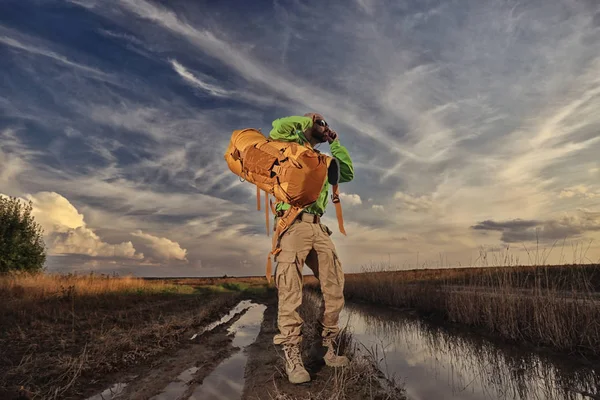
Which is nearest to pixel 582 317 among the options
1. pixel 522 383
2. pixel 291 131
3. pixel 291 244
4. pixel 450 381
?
pixel 522 383

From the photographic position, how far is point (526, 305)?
7.23m

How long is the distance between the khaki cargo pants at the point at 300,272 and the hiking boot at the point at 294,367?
0.24 ft

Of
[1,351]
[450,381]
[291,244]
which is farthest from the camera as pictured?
[1,351]

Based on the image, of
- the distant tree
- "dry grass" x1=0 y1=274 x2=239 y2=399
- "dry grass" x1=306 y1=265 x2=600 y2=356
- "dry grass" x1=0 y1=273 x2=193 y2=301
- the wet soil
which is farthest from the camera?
the distant tree

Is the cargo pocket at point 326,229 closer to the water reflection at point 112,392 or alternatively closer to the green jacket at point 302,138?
the green jacket at point 302,138

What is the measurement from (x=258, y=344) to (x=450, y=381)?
3140mm

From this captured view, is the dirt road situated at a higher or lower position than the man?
lower

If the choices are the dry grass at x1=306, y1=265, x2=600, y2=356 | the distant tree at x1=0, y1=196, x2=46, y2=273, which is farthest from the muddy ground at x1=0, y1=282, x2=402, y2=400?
the distant tree at x1=0, y1=196, x2=46, y2=273

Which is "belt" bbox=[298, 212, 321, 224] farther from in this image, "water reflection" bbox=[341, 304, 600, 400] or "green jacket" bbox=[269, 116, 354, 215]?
"water reflection" bbox=[341, 304, 600, 400]

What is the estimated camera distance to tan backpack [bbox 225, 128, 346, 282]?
12.6 feet

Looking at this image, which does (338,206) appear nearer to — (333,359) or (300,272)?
(300,272)

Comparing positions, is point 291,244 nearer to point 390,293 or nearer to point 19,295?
point 390,293

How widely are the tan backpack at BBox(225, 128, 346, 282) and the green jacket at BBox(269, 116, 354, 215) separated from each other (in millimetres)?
133

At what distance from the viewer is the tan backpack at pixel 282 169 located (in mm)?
3828
